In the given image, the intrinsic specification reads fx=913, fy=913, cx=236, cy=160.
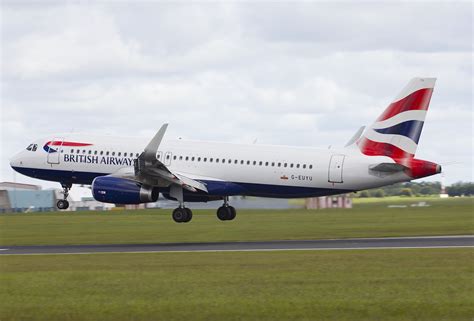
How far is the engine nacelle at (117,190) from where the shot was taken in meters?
49.8

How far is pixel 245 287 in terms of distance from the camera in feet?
82.5

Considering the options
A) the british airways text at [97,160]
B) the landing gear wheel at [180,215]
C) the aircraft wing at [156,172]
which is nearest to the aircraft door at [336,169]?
the aircraft wing at [156,172]

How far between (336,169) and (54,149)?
17.5 m

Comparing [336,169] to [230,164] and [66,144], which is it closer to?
[230,164]

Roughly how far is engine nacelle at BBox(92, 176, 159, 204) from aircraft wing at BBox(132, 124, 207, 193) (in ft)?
2.76

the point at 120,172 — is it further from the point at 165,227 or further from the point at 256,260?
the point at 256,260

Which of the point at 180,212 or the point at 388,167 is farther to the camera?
the point at 180,212

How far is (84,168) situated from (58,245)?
12.1 m

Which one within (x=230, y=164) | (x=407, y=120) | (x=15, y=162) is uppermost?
(x=407, y=120)

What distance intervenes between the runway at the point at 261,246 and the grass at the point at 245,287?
3.03 metres

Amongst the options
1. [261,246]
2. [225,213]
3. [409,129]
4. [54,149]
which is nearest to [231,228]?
[225,213]

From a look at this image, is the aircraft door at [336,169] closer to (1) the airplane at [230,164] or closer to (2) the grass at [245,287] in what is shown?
(1) the airplane at [230,164]

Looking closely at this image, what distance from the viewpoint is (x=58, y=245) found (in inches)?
1689

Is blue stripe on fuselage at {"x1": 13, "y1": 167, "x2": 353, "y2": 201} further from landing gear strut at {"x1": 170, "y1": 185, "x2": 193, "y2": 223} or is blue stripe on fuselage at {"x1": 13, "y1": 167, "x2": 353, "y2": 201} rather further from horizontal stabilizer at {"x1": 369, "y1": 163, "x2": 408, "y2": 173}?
horizontal stabilizer at {"x1": 369, "y1": 163, "x2": 408, "y2": 173}
